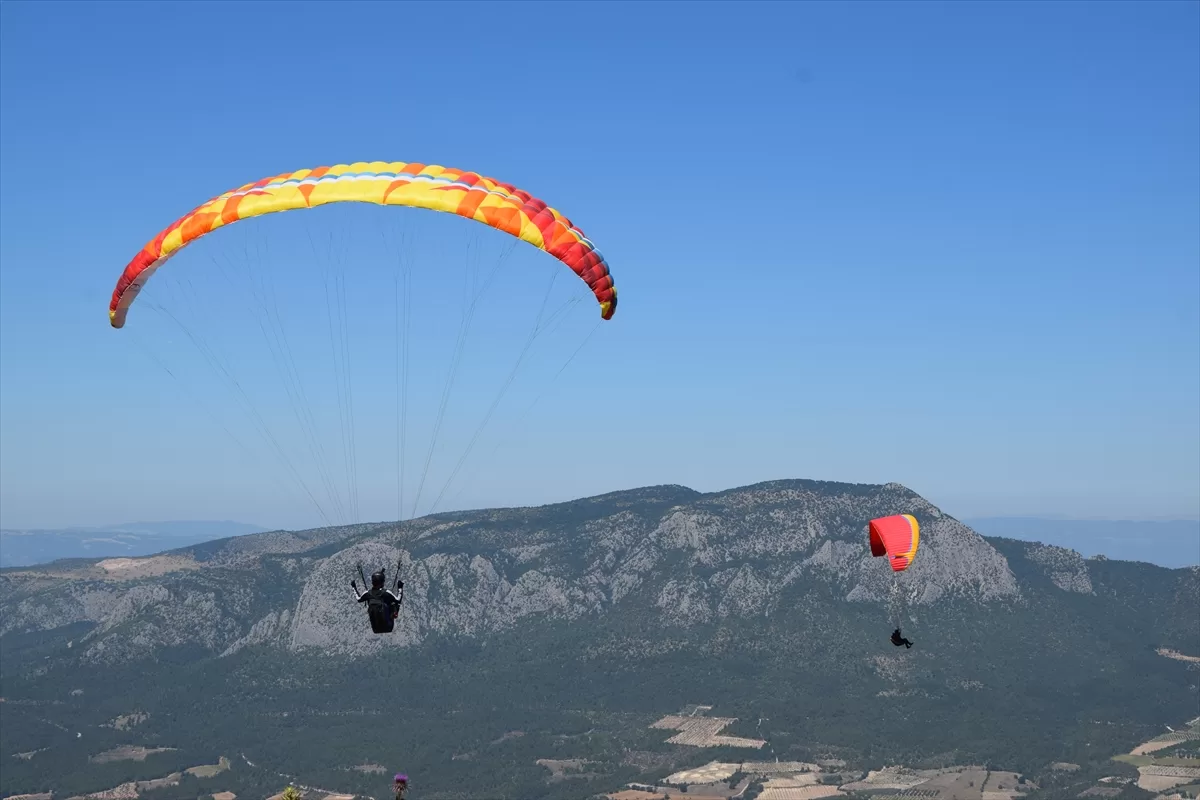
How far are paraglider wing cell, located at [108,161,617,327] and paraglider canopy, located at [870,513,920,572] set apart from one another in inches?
1415

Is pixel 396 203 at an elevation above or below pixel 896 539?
above

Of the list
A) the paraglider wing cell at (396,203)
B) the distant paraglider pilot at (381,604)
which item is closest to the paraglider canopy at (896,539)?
the paraglider wing cell at (396,203)

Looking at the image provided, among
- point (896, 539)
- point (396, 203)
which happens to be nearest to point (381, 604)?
point (396, 203)

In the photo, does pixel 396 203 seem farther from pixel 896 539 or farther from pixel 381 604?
pixel 896 539

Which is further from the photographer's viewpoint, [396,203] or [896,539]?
[896,539]

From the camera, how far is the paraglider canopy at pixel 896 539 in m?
88.8

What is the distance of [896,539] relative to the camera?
296 feet

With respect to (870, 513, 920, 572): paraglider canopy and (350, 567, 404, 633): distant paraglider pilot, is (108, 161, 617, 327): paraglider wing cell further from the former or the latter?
(870, 513, 920, 572): paraglider canopy

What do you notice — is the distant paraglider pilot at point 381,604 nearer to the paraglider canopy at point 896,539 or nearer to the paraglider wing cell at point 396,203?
the paraglider wing cell at point 396,203

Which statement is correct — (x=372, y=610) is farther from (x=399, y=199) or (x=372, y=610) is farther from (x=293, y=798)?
(x=293, y=798)

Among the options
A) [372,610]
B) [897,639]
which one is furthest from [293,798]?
[897,639]

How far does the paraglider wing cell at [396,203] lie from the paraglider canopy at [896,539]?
35.9 m

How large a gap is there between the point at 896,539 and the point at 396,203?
46.9 m

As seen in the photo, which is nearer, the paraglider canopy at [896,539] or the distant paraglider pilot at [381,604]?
the distant paraglider pilot at [381,604]
